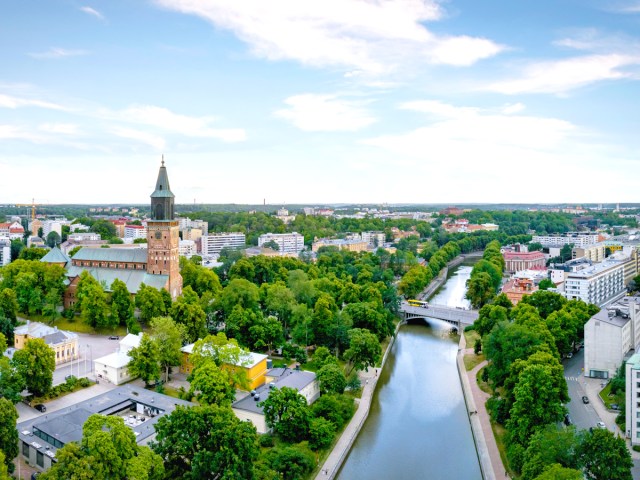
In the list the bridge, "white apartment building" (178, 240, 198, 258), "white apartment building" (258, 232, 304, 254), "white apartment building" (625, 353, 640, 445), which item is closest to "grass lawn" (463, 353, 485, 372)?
the bridge

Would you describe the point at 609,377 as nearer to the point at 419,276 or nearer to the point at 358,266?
the point at 419,276

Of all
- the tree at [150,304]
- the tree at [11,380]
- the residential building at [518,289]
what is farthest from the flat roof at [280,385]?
the residential building at [518,289]

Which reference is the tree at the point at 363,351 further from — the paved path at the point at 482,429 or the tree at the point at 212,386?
the tree at the point at 212,386

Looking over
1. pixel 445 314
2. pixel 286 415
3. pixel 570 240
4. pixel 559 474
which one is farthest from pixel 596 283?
pixel 570 240

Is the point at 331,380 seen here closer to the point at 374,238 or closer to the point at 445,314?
the point at 445,314

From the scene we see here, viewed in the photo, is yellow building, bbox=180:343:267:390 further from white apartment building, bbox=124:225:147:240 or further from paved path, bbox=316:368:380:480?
white apartment building, bbox=124:225:147:240

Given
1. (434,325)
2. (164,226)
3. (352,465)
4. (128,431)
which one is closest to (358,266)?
(434,325)
